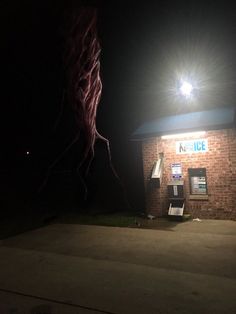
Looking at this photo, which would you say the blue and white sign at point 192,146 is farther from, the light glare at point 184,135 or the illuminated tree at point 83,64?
the illuminated tree at point 83,64

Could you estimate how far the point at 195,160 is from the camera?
1099 centimetres

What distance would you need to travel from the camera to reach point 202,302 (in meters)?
4.82

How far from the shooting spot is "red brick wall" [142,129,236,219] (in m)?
10.4

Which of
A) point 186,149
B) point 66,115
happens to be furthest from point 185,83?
point 66,115

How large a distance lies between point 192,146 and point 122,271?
5.73 meters

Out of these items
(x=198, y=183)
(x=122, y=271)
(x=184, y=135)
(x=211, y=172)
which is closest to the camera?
(x=122, y=271)

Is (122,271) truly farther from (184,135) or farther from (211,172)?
(184,135)

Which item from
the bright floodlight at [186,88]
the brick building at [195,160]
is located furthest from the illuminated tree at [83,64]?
the bright floodlight at [186,88]

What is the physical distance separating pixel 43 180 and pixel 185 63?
1315cm

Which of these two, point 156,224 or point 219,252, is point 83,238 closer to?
point 156,224

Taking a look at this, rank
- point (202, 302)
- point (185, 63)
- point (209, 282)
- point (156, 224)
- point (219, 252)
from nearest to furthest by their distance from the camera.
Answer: point (202, 302), point (209, 282), point (219, 252), point (156, 224), point (185, 63)

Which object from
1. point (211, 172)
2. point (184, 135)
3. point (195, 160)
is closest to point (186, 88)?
point (184, 135)

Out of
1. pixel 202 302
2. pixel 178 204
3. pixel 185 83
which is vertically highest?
pixel 185 83

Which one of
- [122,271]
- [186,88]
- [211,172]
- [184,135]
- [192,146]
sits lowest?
[122,271]
